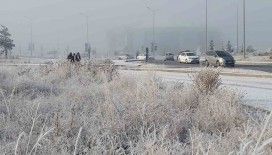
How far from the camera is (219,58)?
47906 mm

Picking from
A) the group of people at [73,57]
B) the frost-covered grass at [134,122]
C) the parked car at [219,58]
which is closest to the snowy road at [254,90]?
the frost-covered grass at [134,122]

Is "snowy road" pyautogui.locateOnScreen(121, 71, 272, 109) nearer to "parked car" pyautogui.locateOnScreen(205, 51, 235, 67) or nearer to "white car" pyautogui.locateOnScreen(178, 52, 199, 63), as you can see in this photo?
"parked car" pyautogui.locateOnScreen(205, 51, 235, 67)

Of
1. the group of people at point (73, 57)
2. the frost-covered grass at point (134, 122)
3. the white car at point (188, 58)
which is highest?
the white car at point (188, 58)

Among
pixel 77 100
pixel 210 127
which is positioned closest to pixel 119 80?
pixel 77 100

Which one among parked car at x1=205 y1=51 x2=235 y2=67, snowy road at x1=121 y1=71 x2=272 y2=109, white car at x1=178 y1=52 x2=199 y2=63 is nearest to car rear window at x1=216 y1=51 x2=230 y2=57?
parked car at x1=205 y1=51 x2=235 y2=67

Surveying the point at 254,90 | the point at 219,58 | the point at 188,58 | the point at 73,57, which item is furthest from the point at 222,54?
the point at 254,90

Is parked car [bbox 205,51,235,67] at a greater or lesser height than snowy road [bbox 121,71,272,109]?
greater

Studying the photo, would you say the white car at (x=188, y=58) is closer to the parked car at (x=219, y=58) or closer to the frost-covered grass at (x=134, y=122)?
the parked car at (x=219, y=58)

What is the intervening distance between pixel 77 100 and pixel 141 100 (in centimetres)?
170

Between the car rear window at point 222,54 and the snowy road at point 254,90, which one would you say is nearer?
the snowy road at point 254,90

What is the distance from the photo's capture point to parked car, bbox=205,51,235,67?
46.0 metres

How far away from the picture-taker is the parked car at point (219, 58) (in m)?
46.0

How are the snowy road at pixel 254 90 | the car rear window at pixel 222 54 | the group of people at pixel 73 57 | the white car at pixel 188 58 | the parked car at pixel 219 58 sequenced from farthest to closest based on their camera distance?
the white car at pixel 188 58
the car rear window at pixel 222 54
the parked car at pixel 219 58
the group of people at pixel 73 57
the snowy road at pixel 254 90

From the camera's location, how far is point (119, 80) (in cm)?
1691
